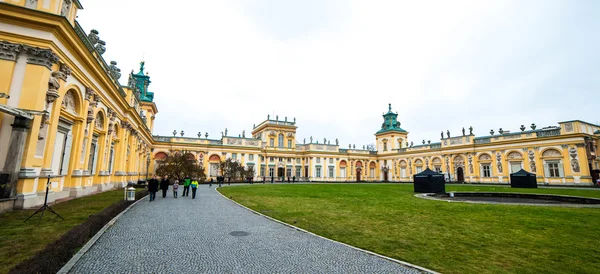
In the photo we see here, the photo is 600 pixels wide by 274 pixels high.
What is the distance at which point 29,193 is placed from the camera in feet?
28.8

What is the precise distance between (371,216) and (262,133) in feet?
151

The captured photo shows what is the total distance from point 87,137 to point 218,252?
1351 cm

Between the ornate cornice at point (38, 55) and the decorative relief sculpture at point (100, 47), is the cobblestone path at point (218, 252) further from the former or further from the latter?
the decorative relief sculpture at point (100, 47)

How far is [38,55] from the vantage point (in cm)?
933

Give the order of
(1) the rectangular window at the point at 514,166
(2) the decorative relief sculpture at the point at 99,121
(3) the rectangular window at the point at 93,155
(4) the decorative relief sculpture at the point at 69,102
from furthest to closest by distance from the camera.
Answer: (1) the rectangular window at the point at 514,166 → (2) the decorative relief sculpture at the point at 99,121 → (3) the rectangular window at the point at 93,155 → (4) the decorative relief sculpture at the point at 69,102

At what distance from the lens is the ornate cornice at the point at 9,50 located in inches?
352

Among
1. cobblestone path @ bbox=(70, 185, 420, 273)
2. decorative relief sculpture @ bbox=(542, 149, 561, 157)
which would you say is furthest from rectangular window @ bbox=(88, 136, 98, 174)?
decorative relief sculpture @ bbox=(542, 149, 561, 157)

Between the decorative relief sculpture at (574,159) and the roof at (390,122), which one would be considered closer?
the decorative relief sculpture at (574,159)

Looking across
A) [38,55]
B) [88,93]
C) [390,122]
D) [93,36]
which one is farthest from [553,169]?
[38,55]

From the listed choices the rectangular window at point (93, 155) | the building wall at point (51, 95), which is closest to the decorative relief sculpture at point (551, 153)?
the building wall at point (51, 95)

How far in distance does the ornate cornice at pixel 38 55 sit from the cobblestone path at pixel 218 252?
21.5 ft

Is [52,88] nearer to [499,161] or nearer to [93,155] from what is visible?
[93,155]

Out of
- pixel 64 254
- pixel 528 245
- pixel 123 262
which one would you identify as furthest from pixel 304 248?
pixel 528 245

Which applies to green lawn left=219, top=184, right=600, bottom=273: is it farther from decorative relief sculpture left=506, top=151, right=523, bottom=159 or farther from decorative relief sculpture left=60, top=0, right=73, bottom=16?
decorative relief sculpture left=506, top=151, right=523, bottom=159
